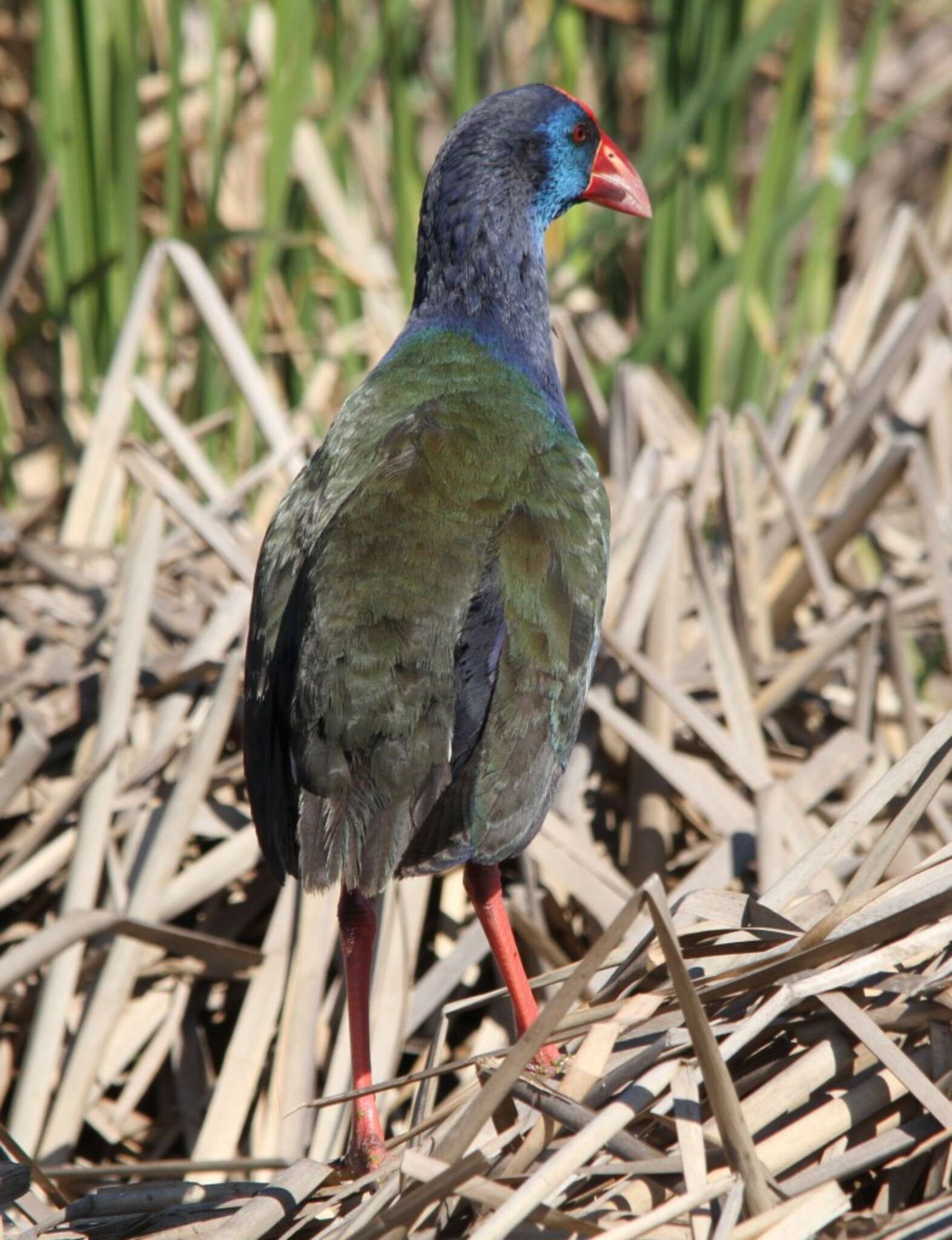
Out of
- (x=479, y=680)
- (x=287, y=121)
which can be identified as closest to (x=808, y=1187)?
(x=479, y=680)

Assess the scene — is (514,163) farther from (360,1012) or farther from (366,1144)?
(366,1144)

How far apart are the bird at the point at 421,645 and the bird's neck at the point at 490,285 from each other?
3.9 inches

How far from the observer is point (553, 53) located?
4.05 m

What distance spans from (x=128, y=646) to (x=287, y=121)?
1.39 metres

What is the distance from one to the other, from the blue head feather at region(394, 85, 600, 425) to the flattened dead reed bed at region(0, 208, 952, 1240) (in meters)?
0.54

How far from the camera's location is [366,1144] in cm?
198

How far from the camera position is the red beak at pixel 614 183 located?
2.78 m

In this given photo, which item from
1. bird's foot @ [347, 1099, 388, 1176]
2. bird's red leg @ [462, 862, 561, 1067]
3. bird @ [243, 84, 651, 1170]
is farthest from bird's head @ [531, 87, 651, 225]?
bird's foot @ [347, 1099, 388, 1176]

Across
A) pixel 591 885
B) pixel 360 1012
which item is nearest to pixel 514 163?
pixel 591 885

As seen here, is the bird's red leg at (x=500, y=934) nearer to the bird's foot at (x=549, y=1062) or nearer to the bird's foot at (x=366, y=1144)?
the bird's foot at (x=549, y=1062)

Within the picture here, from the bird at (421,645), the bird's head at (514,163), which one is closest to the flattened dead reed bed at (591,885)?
the bird at (421,645)

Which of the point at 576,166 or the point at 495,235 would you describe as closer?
the point at 495,235

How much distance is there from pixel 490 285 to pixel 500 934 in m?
1.07

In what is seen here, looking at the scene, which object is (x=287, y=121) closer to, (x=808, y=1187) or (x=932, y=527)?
(x=932, y=527)
